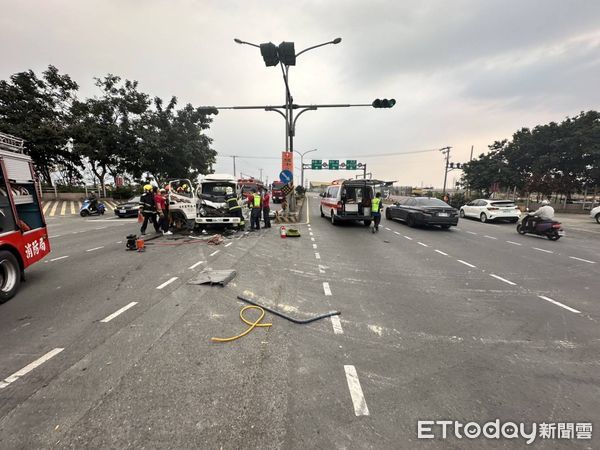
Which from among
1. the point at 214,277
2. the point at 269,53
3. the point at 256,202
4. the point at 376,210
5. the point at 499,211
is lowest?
the point at 214,277

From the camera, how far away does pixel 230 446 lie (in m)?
1.95

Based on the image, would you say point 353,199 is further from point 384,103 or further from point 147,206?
point 147,206

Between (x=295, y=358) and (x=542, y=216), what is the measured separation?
12.9 m

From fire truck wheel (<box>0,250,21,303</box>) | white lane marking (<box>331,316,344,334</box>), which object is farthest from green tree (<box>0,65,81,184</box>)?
white lane marking (<box>331,316,344,334</box>)

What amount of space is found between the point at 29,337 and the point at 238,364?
281 centimetres

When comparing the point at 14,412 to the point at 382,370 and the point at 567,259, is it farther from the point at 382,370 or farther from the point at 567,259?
the point at 567,259

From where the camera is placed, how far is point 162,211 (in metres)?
10.7

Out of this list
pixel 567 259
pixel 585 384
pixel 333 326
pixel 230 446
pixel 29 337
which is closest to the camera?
pixel 230 446

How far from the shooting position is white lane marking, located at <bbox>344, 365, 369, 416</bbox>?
229 cm

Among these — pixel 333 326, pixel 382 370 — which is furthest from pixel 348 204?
pixel 382 370

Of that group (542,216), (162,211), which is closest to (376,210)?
(542,216)

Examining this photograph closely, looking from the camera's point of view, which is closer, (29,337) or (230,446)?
(230,446)

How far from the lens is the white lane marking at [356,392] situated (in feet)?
7.53
